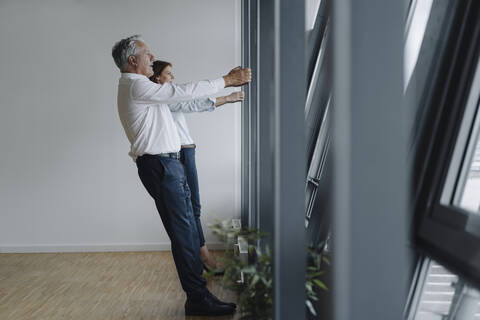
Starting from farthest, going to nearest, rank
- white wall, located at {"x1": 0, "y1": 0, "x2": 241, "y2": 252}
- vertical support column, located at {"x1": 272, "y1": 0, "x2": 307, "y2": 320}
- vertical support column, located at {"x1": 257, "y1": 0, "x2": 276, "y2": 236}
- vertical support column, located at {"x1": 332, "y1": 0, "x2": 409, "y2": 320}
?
white wall, located at {"x1": 0, "y1": 0, "x2": 241, "y2": 252}
vertical support column, located at {"x1": 257, "y1": 0, "x2": 276, "y2": 236}
vertical support column, located at {"x1": 272, "y1": 0, "x2": 307, "y2": 320}
vertical support column, located at {"x1": 332, "y1": 0, "x2": 409, "y2": 320}

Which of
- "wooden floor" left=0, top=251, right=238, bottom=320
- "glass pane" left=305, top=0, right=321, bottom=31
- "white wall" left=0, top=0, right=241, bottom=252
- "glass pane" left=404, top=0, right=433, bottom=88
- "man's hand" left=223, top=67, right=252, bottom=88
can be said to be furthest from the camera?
"white wall" left=0, top=0, right=241, bottom=252

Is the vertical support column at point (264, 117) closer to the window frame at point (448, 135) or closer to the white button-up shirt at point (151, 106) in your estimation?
the white button-up shirt at point (151, 106)

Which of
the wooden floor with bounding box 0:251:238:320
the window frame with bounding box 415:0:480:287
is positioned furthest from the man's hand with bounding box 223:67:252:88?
the wooden floor with bounding box 0:251:238:320

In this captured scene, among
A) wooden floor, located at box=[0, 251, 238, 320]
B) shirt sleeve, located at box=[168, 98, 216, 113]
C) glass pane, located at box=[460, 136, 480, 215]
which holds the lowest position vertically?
wooden floor, located at box=[0, 251, 238, 320]

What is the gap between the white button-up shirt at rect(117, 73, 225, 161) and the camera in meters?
2.39

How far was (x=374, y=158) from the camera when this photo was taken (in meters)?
0.53

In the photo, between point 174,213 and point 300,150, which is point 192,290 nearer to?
point 174,213

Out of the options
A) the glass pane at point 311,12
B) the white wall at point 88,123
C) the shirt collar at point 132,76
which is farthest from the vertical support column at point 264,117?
the white wall at point 88,123

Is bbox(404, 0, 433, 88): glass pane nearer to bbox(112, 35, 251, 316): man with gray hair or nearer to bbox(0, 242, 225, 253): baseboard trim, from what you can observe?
bbox(112, 35, 251, 316): man with gray hair

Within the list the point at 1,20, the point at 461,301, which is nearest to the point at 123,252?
the point at 1,20

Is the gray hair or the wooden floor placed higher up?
the gray hair

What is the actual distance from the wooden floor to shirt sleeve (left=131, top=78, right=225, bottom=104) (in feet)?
4.15

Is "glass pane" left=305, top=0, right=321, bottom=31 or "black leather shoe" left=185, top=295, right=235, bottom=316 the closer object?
"black leather shoe" left=185, top=295, right=235, bottom=316

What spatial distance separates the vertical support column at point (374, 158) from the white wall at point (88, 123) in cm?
391
